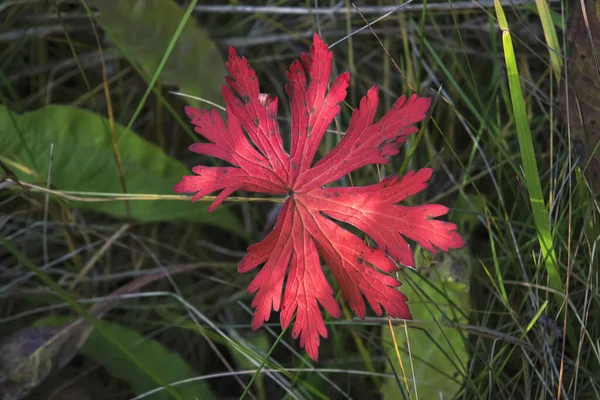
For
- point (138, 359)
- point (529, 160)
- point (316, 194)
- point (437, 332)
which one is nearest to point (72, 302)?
point (138, 359)

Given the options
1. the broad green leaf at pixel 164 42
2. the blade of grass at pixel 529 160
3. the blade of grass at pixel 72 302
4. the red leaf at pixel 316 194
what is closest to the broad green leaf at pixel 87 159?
the broad green leaf at pixel 164 42

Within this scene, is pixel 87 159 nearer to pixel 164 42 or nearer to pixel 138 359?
pixel 164 42

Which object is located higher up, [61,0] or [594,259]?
[61,0]

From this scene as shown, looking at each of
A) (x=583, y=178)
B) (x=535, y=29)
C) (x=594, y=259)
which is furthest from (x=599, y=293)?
(x=535, y=29)

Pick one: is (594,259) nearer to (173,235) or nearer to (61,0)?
(173,235)

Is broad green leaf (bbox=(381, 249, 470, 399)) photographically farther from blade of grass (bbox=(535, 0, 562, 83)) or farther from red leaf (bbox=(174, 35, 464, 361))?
blade of grass (bbox=(535, 0, 562, 83))

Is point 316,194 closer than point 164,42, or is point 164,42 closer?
point 316,194

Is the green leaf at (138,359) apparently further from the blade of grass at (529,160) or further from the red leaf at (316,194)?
the blade of grass at (529,160)
